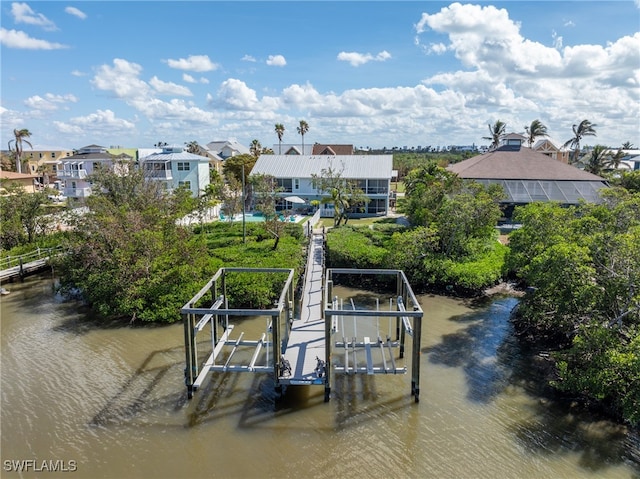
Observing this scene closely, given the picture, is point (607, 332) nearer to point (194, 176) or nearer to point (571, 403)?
point (571, 403)

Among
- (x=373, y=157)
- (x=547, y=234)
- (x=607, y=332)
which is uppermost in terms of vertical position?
(x=373, y=157)

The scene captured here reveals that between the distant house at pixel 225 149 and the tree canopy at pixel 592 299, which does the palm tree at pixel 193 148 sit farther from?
the tree canopy at pixel 592 299

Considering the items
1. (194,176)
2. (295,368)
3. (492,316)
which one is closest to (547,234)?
(492,316)

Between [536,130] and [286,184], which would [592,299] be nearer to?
[286,184]

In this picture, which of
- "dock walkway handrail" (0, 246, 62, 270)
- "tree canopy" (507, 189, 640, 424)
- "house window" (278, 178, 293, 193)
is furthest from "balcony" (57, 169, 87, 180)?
"tree canopy" (507, 189, 640, 424)

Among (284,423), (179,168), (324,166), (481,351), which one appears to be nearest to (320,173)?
(324,166)

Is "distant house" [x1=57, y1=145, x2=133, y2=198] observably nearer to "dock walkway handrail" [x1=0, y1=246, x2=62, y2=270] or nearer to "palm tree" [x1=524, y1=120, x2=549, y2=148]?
"dock walkway handrail" [x1=0, y1=246, x2=62, y2=270]

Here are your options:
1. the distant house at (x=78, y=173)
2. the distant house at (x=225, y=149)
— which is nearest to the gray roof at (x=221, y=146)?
the distant house at (x=225, y=149)

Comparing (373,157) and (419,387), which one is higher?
(373,157)
